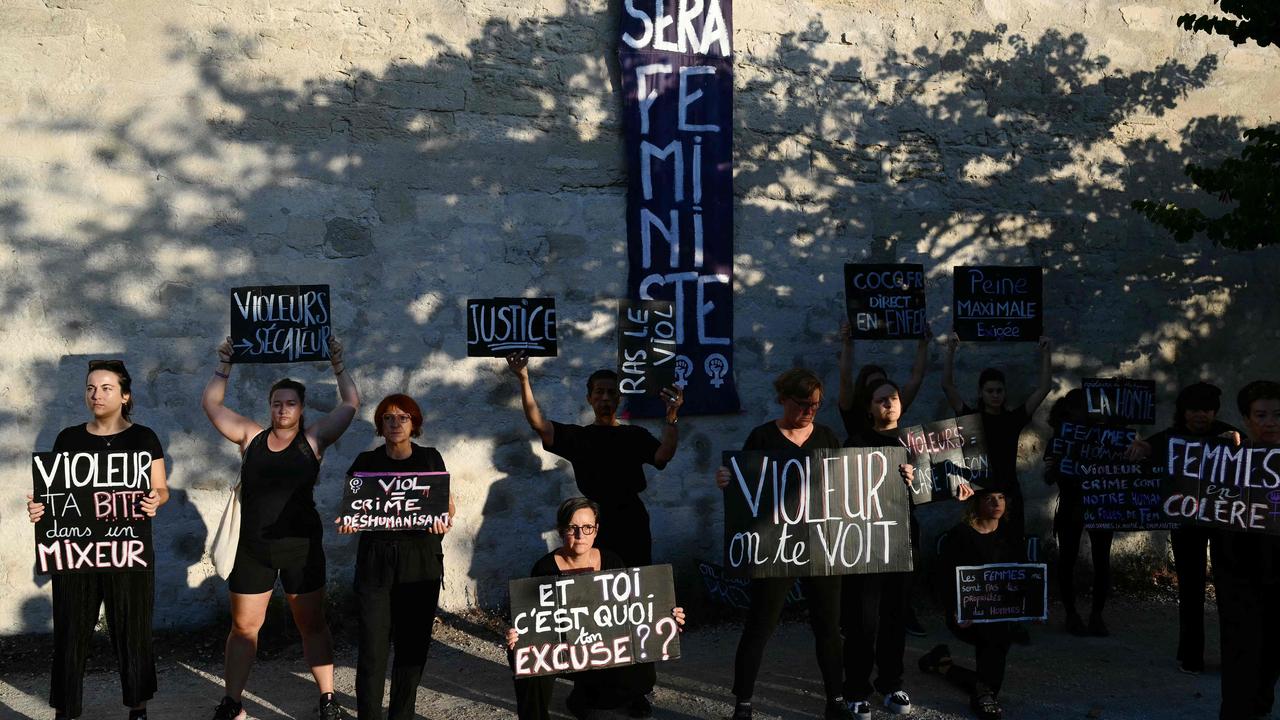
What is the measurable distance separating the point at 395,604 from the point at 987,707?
9.44ft

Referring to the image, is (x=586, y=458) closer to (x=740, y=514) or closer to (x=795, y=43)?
(x=740, y=514)

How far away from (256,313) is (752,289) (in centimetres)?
336

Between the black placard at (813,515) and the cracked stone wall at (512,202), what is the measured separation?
2.41 m

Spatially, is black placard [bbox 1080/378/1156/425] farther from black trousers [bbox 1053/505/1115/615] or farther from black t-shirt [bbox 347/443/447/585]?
black t-shirt [bbox 347/443/447/585]

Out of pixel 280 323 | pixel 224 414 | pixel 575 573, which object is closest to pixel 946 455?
pixel 575 573

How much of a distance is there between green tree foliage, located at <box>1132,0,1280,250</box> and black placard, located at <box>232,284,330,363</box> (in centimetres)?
555

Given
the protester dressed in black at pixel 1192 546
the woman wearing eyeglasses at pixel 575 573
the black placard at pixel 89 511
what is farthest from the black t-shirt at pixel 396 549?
the protester dressed in black at pixel 1192 546

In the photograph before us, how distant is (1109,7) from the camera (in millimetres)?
8242

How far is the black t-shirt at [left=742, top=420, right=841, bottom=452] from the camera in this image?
514cm

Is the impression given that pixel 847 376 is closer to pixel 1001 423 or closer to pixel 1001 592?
pixel 1001 423

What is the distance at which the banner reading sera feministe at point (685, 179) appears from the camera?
727 centimetres

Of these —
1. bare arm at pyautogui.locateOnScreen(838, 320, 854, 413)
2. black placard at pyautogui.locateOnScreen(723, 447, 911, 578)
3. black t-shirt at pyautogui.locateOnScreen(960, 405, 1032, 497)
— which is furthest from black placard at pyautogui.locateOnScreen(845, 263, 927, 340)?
black placard at pyautogui.locateOnScreen(723, 447, 911, 578)

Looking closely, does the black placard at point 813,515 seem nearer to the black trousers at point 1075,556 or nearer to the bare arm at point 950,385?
the bare arm at point 950,385

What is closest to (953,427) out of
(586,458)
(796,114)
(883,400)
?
(883,400)
